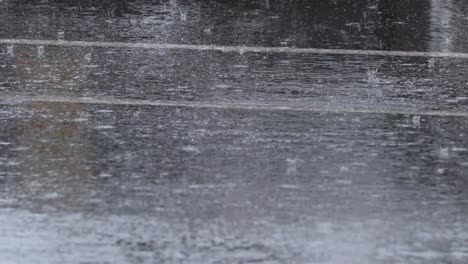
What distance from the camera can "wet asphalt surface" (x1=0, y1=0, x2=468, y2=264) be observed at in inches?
191

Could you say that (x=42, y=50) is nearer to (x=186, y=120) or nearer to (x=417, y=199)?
(x=186, y=120)

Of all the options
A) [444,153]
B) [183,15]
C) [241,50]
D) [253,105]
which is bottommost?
[444,153]

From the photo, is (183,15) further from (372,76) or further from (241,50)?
(372,76)

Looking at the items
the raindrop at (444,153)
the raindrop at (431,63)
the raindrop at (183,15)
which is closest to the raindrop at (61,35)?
the raindrop at (183,15)

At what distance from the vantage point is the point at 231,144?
627 cm

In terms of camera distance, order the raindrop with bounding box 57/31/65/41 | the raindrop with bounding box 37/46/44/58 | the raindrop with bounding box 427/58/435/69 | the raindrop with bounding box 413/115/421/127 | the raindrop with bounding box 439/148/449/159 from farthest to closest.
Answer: the raindrop with bounding box 57/31/65/41
the raindrop with bounding box 37/46/44/58
the raindrop with bounding box 427/58/435/69
the raindrop with bounding box 413/115/421/127
the raindrop with bounding box 439/148/449/159

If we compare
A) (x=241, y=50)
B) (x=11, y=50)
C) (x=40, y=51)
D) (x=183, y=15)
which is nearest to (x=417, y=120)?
(x=241, y=50)

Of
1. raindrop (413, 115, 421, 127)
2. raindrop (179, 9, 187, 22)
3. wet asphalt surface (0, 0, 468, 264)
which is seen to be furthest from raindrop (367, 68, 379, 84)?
raindrop (179, 9, 187, 22)

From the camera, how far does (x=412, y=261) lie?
15.1 feet

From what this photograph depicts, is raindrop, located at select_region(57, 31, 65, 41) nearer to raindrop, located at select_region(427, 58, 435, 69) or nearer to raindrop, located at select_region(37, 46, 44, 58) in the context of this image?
raindrop, located at select_region(37, 46, 44, 58)

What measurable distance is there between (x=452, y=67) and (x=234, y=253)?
4.05 m

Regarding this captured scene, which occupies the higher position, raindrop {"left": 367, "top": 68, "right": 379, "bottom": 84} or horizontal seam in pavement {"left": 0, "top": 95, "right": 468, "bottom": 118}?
raindrop {"left": 367, "top": 68, "right": 379, "bottom": 84}

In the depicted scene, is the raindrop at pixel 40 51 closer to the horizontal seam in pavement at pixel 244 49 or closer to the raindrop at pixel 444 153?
the horizontal seam in pavement at pixel 244 49

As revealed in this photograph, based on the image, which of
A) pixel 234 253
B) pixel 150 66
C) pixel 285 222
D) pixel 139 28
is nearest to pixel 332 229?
pixel 285 222
